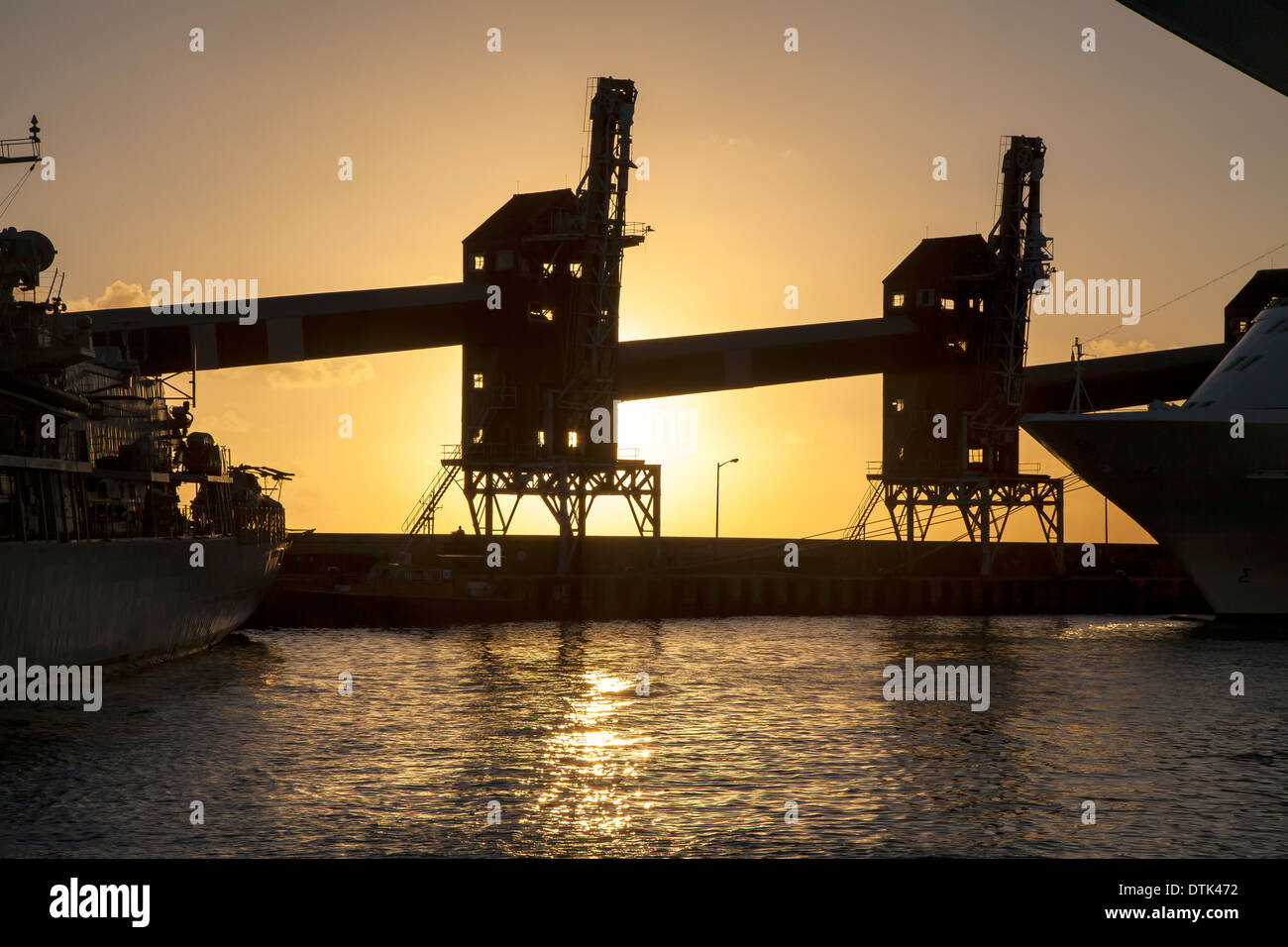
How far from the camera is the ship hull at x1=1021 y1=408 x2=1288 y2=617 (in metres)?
59.8

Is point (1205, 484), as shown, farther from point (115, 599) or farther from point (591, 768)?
point (115, 599)

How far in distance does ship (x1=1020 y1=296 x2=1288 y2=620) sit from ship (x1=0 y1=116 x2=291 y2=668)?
148 ft

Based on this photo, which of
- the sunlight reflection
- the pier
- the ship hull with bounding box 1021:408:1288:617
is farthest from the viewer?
the pier

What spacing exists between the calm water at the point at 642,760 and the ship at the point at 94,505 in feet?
9.08

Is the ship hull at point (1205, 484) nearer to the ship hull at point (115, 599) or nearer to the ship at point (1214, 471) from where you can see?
the ship at point (1214, 471)

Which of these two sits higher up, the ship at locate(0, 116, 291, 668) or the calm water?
Result: the ship at locate(0, 116, 291, 668)

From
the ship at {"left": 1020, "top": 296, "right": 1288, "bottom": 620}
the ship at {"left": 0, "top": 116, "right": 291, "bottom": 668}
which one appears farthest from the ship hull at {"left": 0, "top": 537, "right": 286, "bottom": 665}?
the ship at {"left": 1020, "top": 296, "right": 1288, "bottom": 620}

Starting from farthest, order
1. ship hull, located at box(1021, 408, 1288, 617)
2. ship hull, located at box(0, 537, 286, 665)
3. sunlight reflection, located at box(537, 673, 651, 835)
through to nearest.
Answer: ship hull, located at box(1021, 408, 1288, 617) → ship hull, located at box(0, 537, 286, 665) → sunlight reflection, located at box(537, 673, 651, 835)

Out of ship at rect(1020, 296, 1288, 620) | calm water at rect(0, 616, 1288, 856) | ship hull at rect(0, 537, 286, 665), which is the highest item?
ship at rect(1020, 296, 1288, 620)

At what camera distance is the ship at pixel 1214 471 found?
5991 cm

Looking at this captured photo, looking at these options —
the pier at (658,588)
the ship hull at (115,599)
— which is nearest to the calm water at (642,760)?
the ship hull at (115,599)

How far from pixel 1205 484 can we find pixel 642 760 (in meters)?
42.3

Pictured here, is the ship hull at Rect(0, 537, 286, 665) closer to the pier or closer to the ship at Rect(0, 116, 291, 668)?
the ship at Rect(0, 116, 291, 668)
